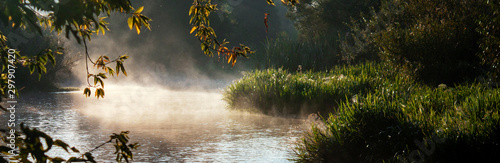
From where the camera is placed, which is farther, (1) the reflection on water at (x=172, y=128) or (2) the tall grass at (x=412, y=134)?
(1) the reflection on water at (x=172, y=128)

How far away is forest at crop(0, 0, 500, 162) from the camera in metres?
3.51

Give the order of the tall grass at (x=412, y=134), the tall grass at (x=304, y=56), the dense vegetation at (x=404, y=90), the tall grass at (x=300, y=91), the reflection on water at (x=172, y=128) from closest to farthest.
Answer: the tall grass at (x=412, y=134)
the dense vegetation at (x=404, y=90)
the reflection on water at (x=172, y=128)
the tall grass at (x=300, y=91)
the tall grass at (x=304, y=56)

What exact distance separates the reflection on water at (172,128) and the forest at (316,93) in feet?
0.16

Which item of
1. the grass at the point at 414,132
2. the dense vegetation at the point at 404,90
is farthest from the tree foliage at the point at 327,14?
the grass at the point at 414,132

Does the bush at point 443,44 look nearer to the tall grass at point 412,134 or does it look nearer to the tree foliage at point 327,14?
the tall grass at point 412,134

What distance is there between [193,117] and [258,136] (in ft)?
13.2

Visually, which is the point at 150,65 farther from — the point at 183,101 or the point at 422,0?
the point at 422,0

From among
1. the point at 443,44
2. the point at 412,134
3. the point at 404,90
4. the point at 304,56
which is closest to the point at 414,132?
the point at 412,134

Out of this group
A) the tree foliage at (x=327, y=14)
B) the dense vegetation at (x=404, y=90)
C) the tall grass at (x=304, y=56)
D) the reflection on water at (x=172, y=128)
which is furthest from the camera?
the tree foliage at (x=327, y=14)

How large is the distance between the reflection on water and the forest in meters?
0.05

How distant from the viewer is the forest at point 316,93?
11.5 feet

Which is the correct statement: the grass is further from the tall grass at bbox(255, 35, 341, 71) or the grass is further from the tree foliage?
the tree foliage

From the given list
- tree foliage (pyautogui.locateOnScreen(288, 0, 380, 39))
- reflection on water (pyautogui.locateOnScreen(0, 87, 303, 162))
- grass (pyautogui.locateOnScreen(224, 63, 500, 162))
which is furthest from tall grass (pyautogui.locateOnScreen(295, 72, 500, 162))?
tree foliage (pyautogui.locateOnScreen(288, 0, 380, 39))

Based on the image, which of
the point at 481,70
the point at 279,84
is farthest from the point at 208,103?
the point at 481,70
